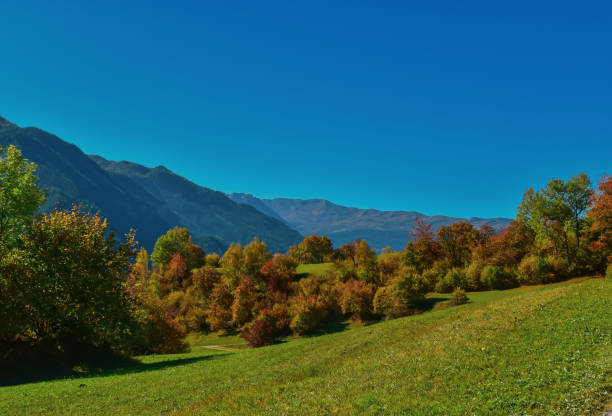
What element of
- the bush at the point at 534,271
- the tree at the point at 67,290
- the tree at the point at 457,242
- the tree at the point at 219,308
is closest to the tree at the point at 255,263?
the tree at the point at 219,308

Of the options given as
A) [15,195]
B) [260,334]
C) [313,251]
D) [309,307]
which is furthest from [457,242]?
[15,195]

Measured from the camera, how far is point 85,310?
102 feet

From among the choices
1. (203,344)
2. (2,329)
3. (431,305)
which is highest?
(2,329)

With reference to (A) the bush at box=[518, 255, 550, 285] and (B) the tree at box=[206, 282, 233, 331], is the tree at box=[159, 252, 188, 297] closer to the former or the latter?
(B) the tree at box=[206, 282, 233, 331]

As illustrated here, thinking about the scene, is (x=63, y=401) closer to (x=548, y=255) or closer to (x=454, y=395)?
(x=454, y=395)

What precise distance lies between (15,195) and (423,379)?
3929 cm

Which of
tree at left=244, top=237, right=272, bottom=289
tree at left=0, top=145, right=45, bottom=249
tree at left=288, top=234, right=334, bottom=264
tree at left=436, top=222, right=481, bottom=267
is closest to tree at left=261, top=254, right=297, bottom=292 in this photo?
tree at left=244, top=237, right=272, bottom=289

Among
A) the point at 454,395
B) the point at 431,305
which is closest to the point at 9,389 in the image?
the point at 454,395

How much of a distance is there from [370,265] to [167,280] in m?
63.8

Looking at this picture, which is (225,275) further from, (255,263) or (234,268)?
(255,263)

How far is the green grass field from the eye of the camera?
39.2ft

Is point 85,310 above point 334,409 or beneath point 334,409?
above

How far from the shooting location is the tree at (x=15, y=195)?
33094 millimetres

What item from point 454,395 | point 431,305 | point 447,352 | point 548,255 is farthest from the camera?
point 548,255
